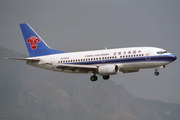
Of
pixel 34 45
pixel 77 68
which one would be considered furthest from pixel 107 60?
pixel 34 45

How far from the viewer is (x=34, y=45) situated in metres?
70.5

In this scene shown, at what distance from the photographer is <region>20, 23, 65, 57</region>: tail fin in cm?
6956

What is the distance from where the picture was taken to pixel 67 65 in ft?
A: 203

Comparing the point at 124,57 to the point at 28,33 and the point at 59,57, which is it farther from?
the point at 28,33

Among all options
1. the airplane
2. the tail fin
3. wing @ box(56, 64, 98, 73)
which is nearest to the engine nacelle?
the airplane

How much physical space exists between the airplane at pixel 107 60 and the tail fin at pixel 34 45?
477 millimetres

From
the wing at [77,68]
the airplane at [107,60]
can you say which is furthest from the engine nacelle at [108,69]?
the wing at [77,68]

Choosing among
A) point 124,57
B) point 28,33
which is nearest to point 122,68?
point 124,57

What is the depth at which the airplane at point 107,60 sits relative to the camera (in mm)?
59219

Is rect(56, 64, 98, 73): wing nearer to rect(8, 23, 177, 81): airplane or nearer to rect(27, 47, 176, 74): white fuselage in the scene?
rect(8, 23, 177, 81): airplane

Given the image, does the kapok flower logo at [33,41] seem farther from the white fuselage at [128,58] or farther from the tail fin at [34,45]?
the white fuselage at [128,58]

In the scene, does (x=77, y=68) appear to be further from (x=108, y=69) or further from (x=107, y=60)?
(x=108, y=69)

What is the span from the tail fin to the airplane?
477mm

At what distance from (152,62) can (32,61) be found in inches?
920
